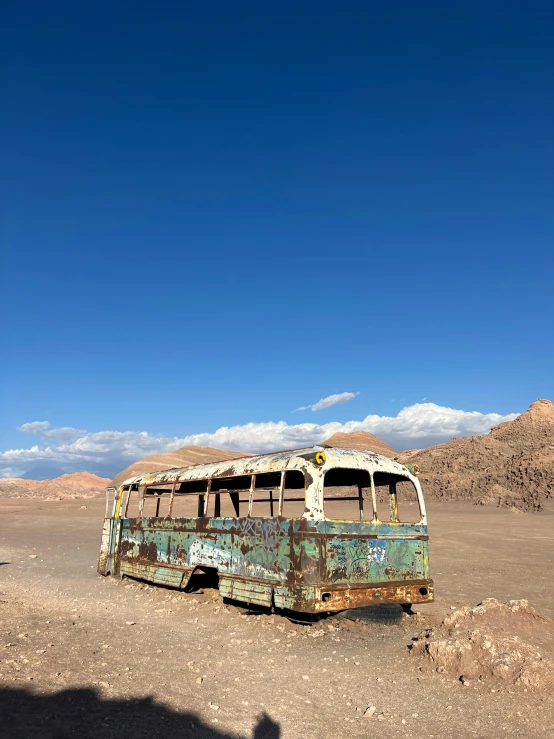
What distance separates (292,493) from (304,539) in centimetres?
192

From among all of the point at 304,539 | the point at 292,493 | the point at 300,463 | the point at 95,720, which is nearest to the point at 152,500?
the point at 292,493

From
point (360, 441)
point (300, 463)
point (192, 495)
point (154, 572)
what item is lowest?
point (154, 572)

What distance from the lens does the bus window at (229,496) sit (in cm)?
938

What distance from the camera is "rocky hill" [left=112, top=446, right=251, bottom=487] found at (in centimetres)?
6358

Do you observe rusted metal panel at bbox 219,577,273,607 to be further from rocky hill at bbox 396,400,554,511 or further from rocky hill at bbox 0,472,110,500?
rocky hill at bbox 0,472,110,500

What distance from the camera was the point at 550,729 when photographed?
197 inches

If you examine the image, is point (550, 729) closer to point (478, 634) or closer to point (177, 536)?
point (478, 634)

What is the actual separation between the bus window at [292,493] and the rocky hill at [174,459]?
53.1m

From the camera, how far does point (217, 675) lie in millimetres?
6348

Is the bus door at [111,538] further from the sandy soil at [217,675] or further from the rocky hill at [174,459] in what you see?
the rocky hill at [174,459]

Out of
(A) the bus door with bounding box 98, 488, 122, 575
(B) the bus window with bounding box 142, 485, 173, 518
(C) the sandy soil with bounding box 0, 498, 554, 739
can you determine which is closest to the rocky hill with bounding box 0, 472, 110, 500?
(A) the bus door with bounding box 98, 488, 122, 575

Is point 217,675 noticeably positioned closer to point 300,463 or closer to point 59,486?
point 300,463

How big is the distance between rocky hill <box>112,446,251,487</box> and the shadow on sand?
5679 centimetres

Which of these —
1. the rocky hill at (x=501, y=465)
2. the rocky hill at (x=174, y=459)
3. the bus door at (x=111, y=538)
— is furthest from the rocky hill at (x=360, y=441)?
the bus door at (x=111, y=538)
